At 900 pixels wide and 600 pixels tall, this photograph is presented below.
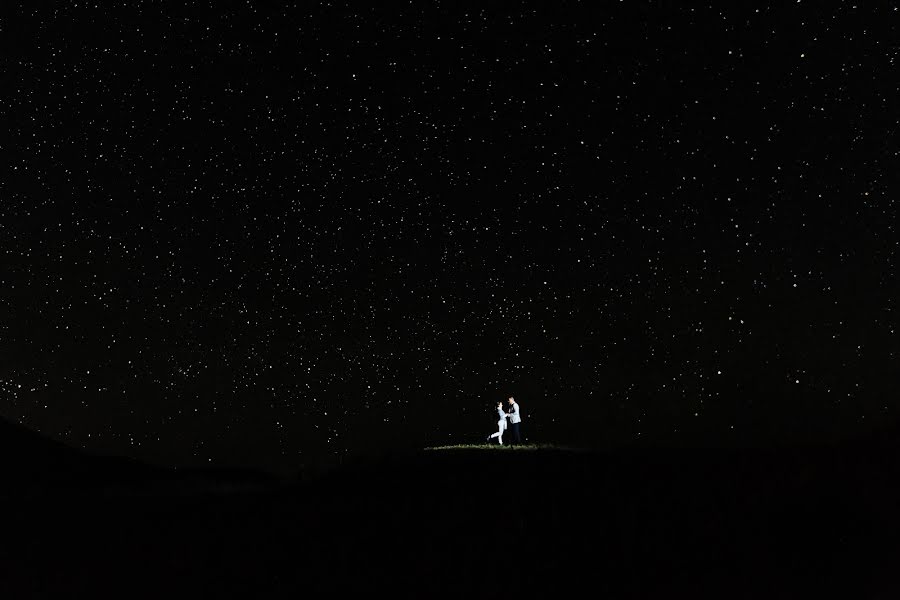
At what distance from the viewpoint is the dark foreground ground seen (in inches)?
357

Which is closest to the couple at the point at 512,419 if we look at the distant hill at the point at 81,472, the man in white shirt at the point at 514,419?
the man in white shirt at the point at 514,419

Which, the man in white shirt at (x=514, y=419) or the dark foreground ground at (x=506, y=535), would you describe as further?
the man in white shirt at (x=514, y=419)

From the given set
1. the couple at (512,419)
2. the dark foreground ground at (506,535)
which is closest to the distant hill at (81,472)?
the dark foreground ground at (506,535)

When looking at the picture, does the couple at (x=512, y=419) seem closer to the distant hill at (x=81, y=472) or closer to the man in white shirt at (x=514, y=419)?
the man in white shirt at (x=514, y=419)

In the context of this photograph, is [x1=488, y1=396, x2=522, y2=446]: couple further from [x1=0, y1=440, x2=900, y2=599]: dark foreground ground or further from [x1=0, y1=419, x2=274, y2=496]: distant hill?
[x1=0, y1=419, x2=274, y2=496]: distant hill

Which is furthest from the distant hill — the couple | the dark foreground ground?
the couple

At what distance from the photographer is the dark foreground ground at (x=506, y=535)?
29.8 ft

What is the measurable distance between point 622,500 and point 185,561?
7454 mm

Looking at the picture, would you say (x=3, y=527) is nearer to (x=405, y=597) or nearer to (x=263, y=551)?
(x=263, y=551)

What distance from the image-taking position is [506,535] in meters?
10.3

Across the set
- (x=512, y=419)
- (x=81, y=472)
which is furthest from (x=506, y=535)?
(x=81, y=472)

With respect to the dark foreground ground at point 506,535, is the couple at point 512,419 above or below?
above

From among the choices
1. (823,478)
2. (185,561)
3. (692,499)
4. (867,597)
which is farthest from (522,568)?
(823,478)

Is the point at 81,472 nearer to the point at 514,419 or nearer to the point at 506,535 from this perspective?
the point at 514,419
